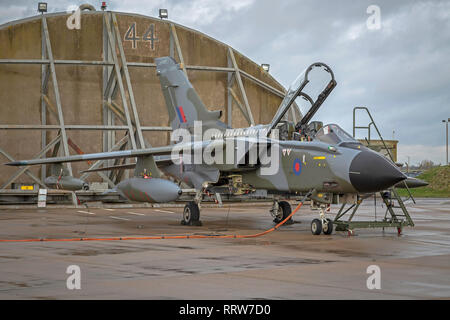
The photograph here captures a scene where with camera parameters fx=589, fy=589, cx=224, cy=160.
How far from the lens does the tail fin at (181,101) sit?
17.9 m

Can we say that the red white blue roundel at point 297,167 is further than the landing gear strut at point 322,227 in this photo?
Yes

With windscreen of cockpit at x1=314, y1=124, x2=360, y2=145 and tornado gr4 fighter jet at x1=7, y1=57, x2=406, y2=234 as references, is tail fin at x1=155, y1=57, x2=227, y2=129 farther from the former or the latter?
windscreen of cockpit at x1=314, y1=124, x2=360, y2=145

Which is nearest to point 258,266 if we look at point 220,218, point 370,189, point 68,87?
point 370,189

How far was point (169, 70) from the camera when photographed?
1844 centimetres

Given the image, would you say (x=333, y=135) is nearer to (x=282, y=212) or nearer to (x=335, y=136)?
(x=335, y=136)

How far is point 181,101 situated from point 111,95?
517 inches

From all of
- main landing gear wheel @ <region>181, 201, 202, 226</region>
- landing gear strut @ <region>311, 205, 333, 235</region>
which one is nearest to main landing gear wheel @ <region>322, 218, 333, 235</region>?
landing gear strut @ <region>311, 205, 333, 235</region>

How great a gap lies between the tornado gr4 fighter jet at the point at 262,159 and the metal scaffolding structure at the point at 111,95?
905 cm

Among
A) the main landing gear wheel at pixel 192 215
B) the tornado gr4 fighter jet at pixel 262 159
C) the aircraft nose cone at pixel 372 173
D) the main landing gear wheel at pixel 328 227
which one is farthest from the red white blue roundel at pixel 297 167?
the main landing gear wheel at pixel 192 215

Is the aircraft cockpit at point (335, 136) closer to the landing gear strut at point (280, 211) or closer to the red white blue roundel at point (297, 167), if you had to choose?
the red white blue roundel at point (297, 167)

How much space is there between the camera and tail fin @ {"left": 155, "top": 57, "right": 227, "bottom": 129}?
17922mm

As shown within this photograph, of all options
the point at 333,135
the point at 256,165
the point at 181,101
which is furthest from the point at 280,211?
the point at 181,101
